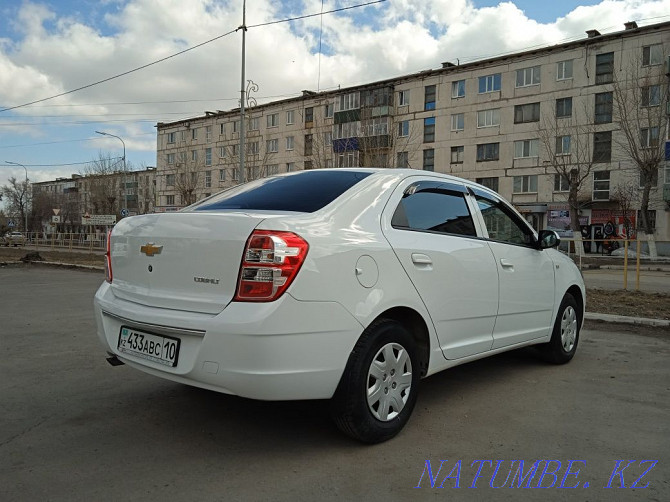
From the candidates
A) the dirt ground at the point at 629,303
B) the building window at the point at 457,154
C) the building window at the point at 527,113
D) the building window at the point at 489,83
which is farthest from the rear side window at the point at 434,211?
the building window at the point at 489,83

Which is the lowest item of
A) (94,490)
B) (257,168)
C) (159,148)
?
(94,490)

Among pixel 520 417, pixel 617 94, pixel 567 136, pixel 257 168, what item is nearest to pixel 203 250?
pixel 520 417

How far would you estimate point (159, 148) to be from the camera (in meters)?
67.3

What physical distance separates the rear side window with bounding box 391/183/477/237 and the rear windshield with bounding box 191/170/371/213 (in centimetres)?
35

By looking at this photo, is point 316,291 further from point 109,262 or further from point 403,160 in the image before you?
point 403,160

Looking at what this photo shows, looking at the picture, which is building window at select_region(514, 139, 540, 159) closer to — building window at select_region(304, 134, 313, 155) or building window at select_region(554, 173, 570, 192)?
building window at select_region(554, 173, 570, 192)

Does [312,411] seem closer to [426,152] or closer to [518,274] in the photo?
[518,274]

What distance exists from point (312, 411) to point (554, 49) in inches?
1576

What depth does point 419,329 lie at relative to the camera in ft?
11.2

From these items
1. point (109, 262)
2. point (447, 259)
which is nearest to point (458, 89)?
point (447, 259)

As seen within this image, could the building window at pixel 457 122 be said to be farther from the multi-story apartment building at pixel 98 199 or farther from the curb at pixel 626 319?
the multi-story apartment building at pixel 98 199

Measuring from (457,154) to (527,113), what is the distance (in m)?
5.88

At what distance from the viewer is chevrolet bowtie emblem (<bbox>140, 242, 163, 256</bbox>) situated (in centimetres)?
312

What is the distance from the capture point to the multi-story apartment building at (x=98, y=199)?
2424 inches
